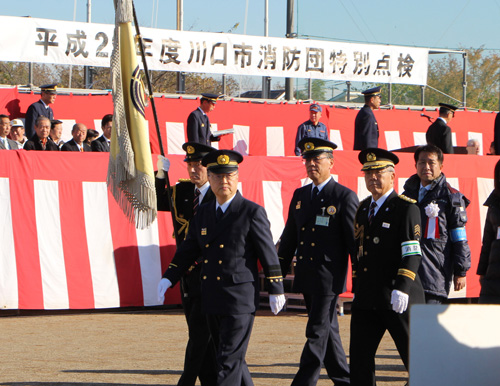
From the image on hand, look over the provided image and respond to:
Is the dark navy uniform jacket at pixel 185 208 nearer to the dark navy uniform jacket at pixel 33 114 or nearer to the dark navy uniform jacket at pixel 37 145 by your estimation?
the dark navy uniform jacket at pixel 37 145

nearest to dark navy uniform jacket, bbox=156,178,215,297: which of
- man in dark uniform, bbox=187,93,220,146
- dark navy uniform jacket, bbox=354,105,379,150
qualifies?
man in dark uniform, bbox=187,93,220,146

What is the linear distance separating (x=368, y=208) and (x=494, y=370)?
260 centimetres

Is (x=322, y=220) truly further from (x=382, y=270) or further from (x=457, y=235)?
(x=457, y=235)

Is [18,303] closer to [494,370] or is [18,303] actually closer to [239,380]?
[239,380]

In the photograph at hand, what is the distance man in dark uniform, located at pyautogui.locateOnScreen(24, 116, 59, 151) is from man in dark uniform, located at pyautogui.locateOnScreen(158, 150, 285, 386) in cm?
585

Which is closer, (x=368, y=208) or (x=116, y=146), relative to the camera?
(x=368, y=208)

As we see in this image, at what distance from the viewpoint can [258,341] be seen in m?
9.41

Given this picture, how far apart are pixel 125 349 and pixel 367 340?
3381 millimetres

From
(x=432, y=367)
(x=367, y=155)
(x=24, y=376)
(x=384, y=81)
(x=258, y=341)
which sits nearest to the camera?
(x=432, y=367)

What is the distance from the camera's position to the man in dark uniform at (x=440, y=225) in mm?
7168

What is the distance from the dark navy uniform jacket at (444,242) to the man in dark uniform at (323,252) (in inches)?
27.5

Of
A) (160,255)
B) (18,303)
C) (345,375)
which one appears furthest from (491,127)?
(345,375)

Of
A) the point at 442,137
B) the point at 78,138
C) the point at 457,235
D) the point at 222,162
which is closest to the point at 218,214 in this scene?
the point at 222,162

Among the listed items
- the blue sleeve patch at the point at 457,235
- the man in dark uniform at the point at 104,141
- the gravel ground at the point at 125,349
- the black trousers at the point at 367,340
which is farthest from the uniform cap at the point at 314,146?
the man in dark uniform at the point at 104,141
